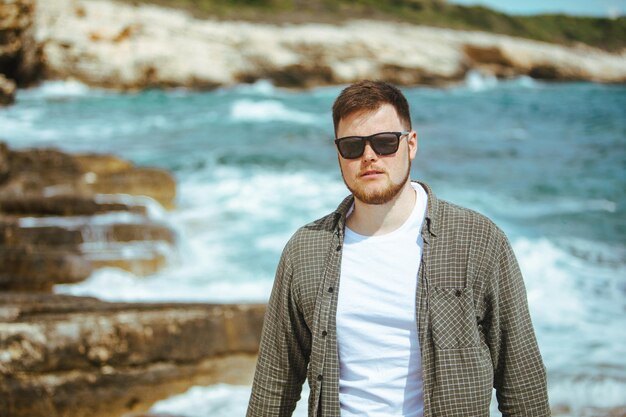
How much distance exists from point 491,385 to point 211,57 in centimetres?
4944

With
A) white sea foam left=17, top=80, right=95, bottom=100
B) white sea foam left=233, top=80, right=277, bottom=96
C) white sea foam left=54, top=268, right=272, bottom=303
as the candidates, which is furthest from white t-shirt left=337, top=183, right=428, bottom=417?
white sea foam left=233, top=80, right=277, bottom=96

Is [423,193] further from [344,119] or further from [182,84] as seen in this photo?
[182,84]

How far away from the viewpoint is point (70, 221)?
8.76m

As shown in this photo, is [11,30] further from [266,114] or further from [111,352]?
[266,114]

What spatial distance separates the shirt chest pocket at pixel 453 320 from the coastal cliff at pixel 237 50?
150ft

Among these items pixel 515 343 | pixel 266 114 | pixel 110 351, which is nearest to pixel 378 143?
pixel 515 343

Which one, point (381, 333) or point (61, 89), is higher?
point (61, 89)

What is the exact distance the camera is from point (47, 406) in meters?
4.50

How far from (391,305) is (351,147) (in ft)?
1.75

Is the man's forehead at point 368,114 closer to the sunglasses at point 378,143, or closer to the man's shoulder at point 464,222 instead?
the sunglasses at point 378,143

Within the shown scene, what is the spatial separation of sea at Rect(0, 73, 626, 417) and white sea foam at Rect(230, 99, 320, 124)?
8cm

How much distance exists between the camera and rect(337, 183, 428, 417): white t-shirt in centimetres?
223

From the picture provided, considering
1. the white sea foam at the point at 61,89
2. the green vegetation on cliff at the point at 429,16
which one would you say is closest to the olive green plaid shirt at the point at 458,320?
the white sea foam at the point at 61,89

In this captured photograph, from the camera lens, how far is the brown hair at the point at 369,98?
231 centimetres
